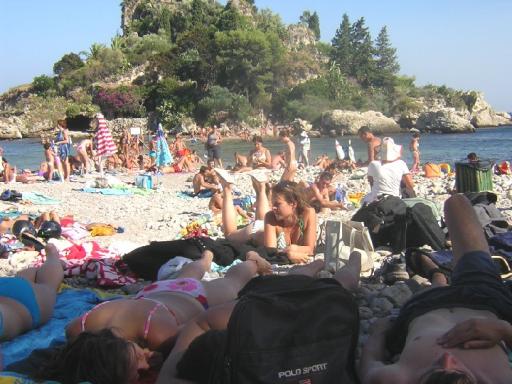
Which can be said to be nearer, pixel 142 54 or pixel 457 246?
pixel 457 246

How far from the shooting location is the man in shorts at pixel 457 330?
2.11 metres

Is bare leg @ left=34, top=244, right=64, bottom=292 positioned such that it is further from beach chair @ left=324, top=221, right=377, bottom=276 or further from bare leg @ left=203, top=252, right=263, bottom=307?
beach chair @ left=324, top=221, right=377, bottom=276

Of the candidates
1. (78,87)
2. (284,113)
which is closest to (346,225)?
(284,113)

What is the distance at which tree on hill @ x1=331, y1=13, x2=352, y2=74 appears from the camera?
74062 mm

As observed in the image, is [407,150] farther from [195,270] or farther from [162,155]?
[195,270]

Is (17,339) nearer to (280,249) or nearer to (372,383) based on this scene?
(372,383)

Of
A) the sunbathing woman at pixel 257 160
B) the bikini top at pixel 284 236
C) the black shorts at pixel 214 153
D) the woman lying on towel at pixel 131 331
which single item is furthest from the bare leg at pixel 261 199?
the black shorts at pixel 214 153

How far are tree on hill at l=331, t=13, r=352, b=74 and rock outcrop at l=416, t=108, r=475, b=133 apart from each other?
23687mm

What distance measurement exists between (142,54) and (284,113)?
57.0ft

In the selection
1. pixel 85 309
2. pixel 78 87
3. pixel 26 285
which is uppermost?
pixel 78 87

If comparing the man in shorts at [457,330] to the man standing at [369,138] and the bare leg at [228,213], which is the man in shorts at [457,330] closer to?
the bare leg at [228,213]

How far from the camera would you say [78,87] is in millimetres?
57344

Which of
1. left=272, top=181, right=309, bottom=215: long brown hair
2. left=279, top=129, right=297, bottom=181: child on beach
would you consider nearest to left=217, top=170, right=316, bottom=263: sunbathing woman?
left=272, top=181, right=309, bottom=215: long brown hair

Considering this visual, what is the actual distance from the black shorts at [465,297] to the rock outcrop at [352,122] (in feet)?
155
